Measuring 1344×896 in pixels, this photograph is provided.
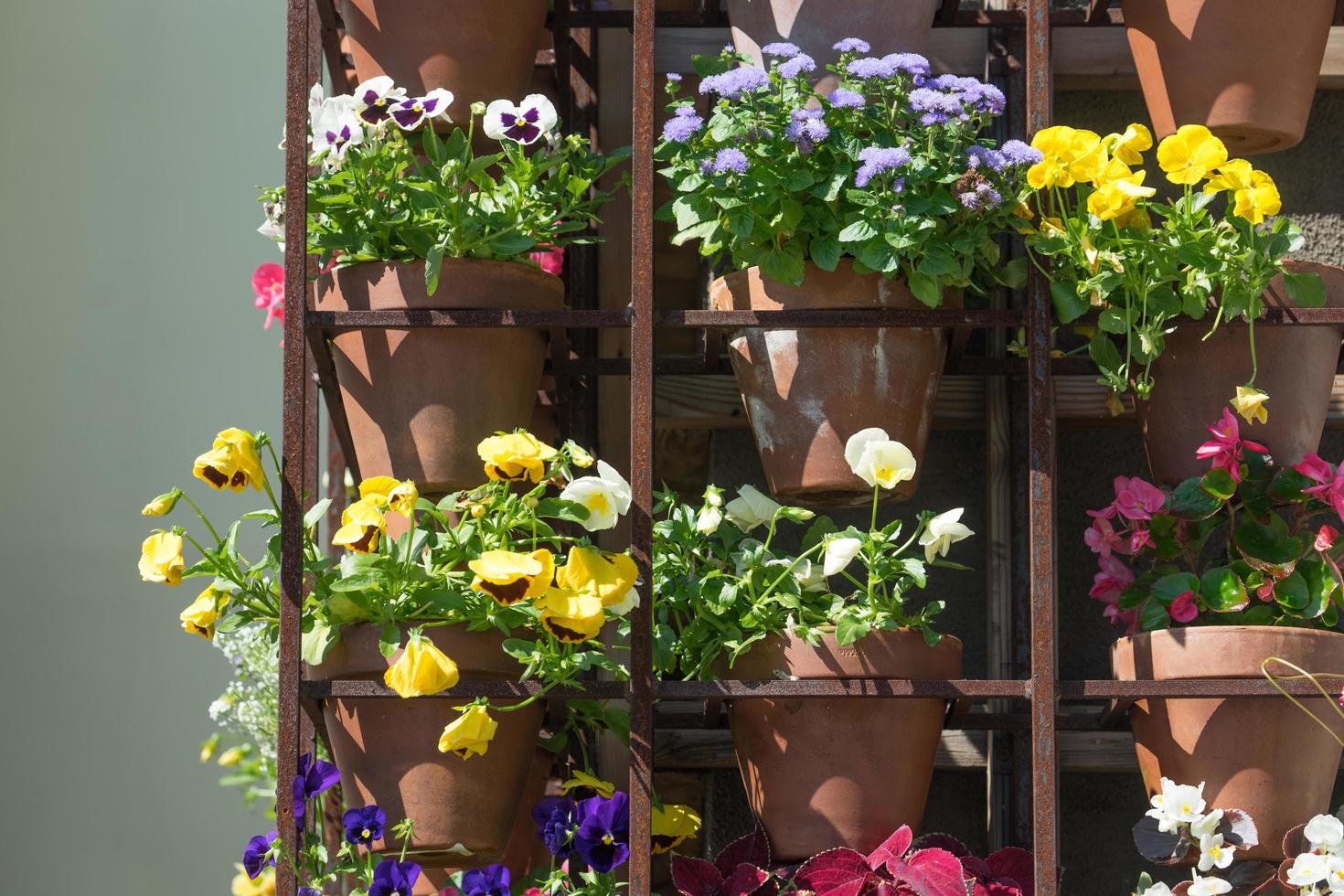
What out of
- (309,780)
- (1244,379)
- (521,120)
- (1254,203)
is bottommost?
(309,780)

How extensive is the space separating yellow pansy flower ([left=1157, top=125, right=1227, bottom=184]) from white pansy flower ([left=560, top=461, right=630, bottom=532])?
790 mm

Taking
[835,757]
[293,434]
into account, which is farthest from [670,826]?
[293,434]

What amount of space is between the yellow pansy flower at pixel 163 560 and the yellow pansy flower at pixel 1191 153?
131 cm

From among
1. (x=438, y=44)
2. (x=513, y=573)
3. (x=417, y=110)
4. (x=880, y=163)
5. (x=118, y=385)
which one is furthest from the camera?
(x=118, y=385)

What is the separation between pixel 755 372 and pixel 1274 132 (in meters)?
0.77

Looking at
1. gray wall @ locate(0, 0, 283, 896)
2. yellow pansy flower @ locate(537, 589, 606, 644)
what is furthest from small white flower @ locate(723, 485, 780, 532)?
gray wall @ locate(0, 0, 283, 896)

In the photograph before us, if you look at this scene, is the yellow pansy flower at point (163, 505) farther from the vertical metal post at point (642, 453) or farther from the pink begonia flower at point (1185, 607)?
the pink begonia flower at point (1185, 607)

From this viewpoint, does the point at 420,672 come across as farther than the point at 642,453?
No

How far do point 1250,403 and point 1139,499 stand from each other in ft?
0.60

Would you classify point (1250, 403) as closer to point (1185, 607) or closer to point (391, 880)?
point (1185, 607)

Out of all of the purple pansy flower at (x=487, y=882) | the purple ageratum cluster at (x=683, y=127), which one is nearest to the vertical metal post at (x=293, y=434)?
the purple pansy flower at (x=487, y=882)

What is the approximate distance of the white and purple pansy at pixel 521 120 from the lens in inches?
87.7

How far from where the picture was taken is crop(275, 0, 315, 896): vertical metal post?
6.94ft

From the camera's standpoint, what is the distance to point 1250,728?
2.14 meters
